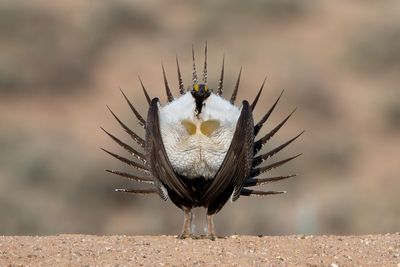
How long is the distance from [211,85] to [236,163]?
1054 cm

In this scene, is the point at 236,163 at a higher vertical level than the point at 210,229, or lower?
higher

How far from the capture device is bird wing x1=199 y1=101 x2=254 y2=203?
20.3ft

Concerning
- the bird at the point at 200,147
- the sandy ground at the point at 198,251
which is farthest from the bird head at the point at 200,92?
the sandy ground at the point at 198,251

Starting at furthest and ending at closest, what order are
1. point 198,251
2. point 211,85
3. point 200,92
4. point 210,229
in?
1. point 211,85
2. point 210,229
3. point 200,92
4. point 198,251

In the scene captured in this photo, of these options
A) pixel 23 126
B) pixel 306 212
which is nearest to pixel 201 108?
pixel 306 212

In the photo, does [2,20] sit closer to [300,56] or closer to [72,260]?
[300,56]

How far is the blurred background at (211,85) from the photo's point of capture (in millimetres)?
12516

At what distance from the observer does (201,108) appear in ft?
20.5

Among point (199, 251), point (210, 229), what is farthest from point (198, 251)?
point (210, 229)

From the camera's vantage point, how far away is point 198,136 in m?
6.27

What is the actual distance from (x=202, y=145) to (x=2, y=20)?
14.3m

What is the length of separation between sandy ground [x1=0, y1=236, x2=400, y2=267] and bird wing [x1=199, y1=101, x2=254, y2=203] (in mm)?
275

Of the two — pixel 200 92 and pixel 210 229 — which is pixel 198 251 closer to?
pixel 210 229

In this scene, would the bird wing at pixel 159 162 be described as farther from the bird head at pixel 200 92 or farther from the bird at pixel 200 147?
the bird head at pixel 200 92
